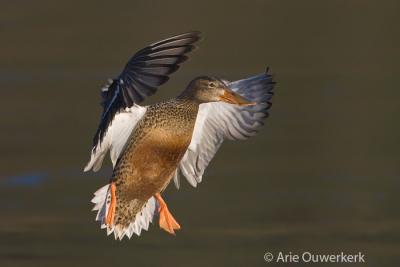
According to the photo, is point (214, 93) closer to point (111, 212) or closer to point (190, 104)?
point (190, 104)

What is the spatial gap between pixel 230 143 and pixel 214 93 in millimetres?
2437

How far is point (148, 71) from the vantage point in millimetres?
7117

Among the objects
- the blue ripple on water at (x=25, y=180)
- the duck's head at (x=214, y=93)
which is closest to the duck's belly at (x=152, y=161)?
the duck's head at (x=214, y=93)

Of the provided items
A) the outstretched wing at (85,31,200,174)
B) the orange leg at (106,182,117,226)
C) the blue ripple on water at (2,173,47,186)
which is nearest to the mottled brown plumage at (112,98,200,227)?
the orange leg at (106,182,117,226)

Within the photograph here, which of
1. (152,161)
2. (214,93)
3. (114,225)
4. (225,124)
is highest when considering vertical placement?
(214,93)

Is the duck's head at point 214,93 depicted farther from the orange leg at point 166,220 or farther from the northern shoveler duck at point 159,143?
the orange leg at point 166,220

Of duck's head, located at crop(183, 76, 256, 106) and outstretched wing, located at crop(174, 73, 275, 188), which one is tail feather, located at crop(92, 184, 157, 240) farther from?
duck's head, located at crop(183, 76, 256, 106)

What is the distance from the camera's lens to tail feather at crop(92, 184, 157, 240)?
8016 mm

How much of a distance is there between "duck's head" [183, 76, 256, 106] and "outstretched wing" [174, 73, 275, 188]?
9.6 inches

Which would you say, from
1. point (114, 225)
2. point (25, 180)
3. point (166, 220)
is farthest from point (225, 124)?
point (25, 180)

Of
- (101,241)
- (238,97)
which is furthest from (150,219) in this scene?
(238,97)

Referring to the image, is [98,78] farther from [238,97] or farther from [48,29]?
[238,97]

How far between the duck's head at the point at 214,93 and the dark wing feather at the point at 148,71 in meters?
0.87

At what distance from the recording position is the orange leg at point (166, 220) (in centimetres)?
798
